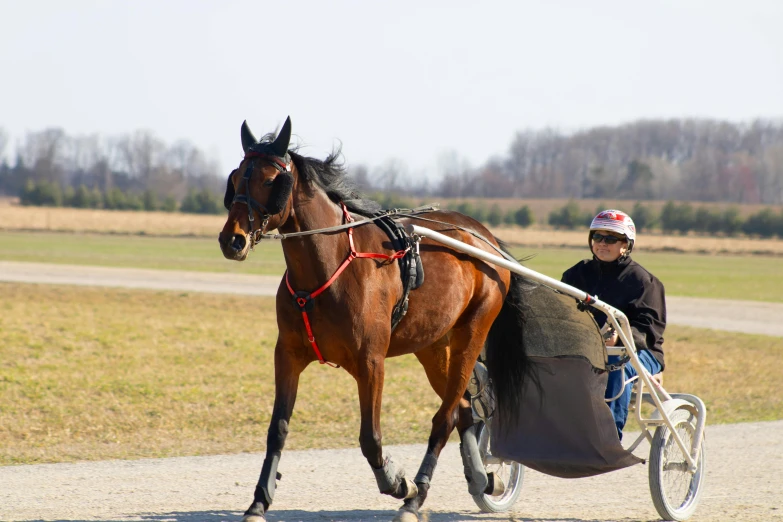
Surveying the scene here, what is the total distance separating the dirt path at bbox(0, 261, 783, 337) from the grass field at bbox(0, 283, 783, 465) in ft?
11.3

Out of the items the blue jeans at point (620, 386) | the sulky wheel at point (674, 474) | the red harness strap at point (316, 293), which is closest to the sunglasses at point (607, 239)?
the blue jeans at point (620, 386)

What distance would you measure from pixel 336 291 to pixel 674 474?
253 cm

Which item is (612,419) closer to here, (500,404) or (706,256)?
(500,404)

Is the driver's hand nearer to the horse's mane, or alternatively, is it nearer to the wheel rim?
the wheel rim

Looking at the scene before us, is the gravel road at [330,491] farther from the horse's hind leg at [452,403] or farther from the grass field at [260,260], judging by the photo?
the grass field at [260,260]

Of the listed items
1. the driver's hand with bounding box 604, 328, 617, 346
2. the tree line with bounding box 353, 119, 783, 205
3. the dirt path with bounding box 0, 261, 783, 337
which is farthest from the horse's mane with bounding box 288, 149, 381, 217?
the tree line with bounding box 353, 119, 783, 205

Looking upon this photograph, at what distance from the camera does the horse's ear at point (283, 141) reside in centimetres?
456

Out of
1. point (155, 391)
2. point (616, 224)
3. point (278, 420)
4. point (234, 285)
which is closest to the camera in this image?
point (278, 420)

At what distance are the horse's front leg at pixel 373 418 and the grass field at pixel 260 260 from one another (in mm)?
20794

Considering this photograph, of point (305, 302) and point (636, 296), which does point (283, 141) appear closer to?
point (305, 302)

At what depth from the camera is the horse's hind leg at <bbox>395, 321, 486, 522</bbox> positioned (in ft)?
17.6

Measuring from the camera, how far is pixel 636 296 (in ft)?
19.2

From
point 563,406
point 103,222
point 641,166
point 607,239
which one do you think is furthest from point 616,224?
point 641,166

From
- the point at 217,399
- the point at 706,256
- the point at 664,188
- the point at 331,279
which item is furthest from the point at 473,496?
the point at 664,188
